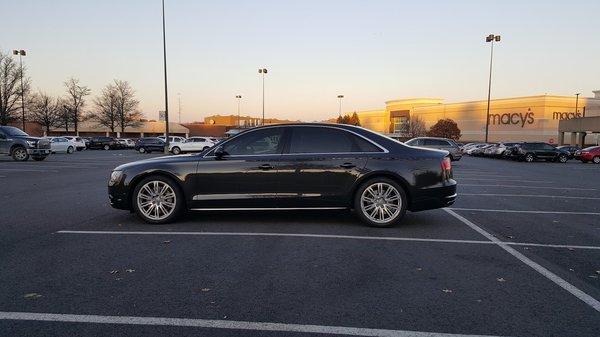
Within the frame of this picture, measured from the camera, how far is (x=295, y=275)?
15.6 feet

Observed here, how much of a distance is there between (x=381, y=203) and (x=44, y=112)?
75142 millimetres

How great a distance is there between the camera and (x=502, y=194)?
11.9 m

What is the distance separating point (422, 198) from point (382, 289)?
9.90ft

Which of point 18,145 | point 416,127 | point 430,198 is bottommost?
point 430,198

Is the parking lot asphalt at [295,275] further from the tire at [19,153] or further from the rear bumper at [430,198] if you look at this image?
the tire at [19,153]

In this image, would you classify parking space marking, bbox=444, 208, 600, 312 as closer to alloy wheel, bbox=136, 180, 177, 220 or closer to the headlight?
alloy wheel, bbox=136, 180, 177, 220

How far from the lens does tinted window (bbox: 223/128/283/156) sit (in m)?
7.23

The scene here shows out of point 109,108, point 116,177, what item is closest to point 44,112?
point 109,108

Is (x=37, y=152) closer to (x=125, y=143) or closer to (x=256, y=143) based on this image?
(x=256, y=143)

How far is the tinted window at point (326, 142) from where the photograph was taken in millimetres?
7207

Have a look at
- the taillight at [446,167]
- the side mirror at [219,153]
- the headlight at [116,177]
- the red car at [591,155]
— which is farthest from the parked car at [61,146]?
the red car at [591,155]

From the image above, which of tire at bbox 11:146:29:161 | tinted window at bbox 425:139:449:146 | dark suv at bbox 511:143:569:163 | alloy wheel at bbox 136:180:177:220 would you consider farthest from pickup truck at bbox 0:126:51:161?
dark suv at bbox 511:143:569:163

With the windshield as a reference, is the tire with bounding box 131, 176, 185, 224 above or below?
below

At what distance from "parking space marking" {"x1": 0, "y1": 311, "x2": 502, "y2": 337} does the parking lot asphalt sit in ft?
0.05
